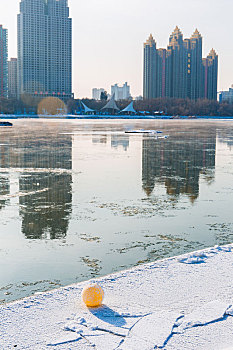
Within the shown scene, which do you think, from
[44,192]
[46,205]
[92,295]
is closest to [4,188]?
[44,192]

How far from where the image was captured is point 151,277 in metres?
6.61

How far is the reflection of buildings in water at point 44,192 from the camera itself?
980 centimetres

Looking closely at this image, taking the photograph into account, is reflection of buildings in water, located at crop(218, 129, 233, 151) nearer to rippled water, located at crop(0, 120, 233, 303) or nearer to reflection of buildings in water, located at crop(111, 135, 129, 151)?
reflection of buildings in water, located at crop(111, 135, 129, 151)

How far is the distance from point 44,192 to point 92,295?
26.5 feet

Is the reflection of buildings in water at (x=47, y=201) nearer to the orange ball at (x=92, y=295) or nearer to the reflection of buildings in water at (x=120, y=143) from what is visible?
the orange ball at (x=92, y=295)

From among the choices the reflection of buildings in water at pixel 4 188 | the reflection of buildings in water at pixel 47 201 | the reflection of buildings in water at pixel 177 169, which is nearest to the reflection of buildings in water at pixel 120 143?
the reflection of buildings in water at pixel 177 169

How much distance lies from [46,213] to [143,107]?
629 feet

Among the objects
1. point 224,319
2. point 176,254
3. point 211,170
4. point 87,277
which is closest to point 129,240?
point 176,254

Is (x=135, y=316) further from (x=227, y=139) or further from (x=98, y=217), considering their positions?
(x=227, y=139)

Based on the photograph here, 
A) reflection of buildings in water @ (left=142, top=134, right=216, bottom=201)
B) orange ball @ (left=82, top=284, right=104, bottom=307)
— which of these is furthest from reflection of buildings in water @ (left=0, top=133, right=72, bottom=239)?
orange ball @ (left=82, top=284, right=104, bottom=307)

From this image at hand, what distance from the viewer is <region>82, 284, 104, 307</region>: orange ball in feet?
18.6

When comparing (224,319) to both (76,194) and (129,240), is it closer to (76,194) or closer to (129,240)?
(129,240)

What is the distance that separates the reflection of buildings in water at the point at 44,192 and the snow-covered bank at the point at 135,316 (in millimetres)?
3245

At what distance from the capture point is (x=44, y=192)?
44.2 feet
